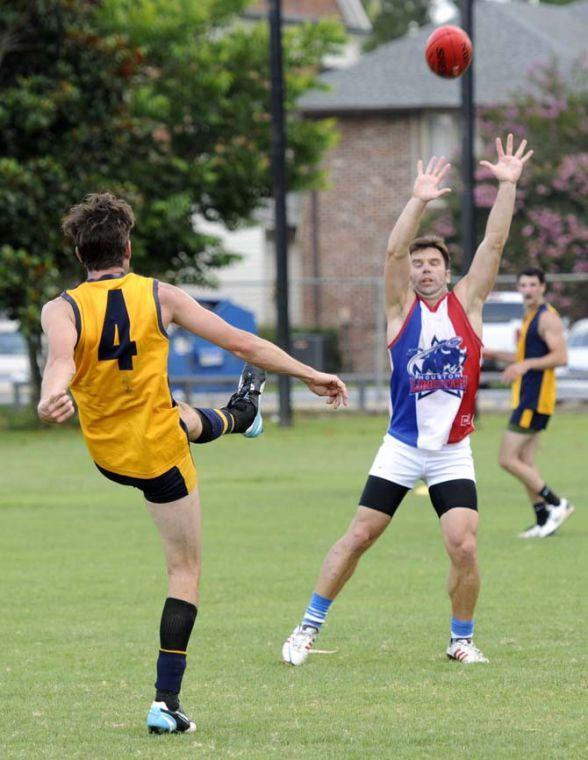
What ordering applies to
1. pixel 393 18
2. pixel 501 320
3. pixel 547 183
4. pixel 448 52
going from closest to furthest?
pixel 448 52 < pixel 501 320 < pixel 547 183 < pixel 393 18

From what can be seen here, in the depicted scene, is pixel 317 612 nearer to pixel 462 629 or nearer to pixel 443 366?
pixel 462 629

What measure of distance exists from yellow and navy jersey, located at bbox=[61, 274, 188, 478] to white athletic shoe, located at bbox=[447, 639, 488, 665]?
7.26 ft

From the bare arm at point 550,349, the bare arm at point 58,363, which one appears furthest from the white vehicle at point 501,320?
the bare arm at point 58,363

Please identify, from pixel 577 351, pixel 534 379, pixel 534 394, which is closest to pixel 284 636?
pixel 534 394

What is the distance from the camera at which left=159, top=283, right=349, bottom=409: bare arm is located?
6312mm

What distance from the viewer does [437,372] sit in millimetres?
8117

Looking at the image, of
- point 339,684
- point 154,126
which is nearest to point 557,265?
point 154,126

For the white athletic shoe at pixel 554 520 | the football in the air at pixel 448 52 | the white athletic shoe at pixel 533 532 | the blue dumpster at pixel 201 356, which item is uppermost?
the football in the air at pixel 448 52

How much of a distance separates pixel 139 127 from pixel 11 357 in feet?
27.4

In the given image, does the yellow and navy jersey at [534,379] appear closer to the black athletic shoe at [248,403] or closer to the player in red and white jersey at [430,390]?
the player in red and white jersey at [430,390]

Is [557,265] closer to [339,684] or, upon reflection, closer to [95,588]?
[95,588]

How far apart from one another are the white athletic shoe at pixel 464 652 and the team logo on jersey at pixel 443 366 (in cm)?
125

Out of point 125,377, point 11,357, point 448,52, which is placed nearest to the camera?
point 125,377

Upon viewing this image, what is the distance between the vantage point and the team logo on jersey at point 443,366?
8109 millimetres
